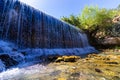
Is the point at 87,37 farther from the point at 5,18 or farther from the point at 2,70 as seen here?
the point at 2,70

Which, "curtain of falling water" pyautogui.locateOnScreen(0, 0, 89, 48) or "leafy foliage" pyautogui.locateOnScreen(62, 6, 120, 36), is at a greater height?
"leafy foliage" pyautogui.locateOnScreen(62, 6, 120, 36)

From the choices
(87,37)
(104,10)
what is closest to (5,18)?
(87,37)

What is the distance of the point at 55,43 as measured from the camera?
1852 centimetres

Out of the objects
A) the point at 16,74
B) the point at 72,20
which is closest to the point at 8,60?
the point at 16,74

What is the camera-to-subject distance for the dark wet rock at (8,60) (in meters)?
9.03

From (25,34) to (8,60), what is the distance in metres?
5.24

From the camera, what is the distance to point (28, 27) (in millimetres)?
14922

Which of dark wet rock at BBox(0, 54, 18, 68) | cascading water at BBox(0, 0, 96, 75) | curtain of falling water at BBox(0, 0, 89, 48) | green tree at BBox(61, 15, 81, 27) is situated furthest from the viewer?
green tree at BBox(61, 15, 81, 27)

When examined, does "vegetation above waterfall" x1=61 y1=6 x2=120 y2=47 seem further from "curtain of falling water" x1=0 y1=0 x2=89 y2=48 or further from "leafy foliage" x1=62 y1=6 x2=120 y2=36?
"curtain of falling water" x1=0 y1=0 x2=89 y2=48

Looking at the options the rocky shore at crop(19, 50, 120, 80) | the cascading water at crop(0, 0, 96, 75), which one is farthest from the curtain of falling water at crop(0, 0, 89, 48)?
the rocky shore at crop(19, 50, 120, 80)

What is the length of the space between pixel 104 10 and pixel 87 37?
5.80 meters

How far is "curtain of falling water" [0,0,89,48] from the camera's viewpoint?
43.1 ft

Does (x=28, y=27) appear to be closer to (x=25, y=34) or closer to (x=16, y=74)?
(x=25, y=34)

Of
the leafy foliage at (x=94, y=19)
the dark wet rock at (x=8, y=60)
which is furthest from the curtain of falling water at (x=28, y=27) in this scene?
the leafy foliage at (x=94, y=19)
